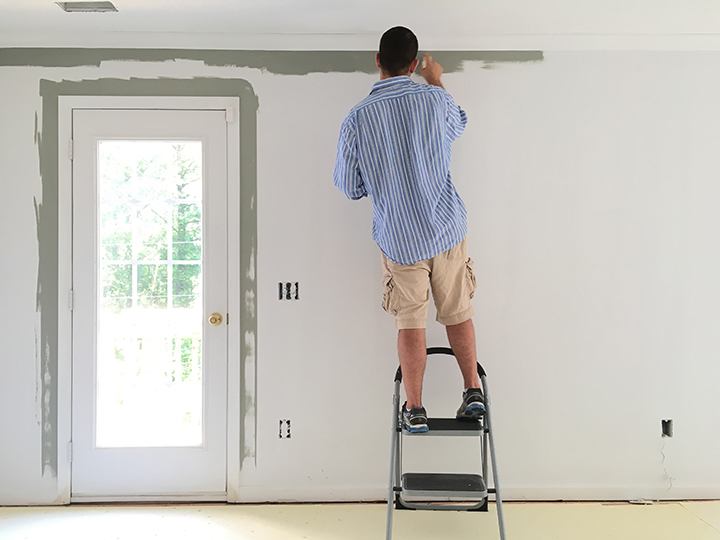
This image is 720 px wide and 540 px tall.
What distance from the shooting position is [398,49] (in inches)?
84.3

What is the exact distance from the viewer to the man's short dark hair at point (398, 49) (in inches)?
84.2

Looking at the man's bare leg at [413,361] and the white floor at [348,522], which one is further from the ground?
the man's bare leg at [413,361]

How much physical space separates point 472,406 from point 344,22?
1.85m

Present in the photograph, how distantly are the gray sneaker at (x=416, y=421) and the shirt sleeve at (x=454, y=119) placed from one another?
1138mm

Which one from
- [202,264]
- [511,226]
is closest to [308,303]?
[202,264]

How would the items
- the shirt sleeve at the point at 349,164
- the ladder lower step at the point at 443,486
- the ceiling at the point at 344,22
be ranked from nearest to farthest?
the ladder lower step at the point at 443,486
the shirt sleeve at the point at 349,164
the ceiling at the point at 344,22

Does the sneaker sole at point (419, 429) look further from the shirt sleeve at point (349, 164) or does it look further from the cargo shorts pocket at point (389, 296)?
the shirt sleeve at point (349, 164)

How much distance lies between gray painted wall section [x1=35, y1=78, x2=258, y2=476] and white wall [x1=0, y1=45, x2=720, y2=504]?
6 cm

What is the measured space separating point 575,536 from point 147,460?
6.80 ft

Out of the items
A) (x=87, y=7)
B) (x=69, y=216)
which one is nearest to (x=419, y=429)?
(x=69, y=216)

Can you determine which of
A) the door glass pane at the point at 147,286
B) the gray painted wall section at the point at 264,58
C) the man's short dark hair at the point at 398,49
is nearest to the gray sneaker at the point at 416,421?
the door glass pane at the point at 147,286

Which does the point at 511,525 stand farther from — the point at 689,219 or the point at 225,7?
the point at 225,7

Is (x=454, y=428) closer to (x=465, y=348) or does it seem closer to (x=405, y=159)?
(x=465, y=348)

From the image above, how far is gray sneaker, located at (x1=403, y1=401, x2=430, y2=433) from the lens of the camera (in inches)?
83.0
